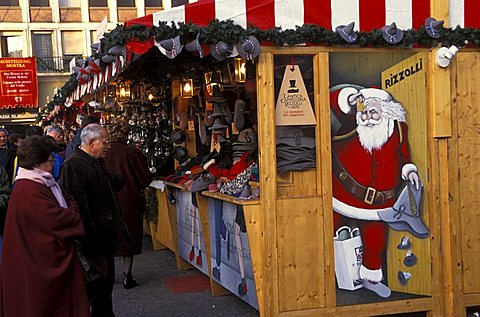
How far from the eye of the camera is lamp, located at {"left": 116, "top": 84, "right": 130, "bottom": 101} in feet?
34.8

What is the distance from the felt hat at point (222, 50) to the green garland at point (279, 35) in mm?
38

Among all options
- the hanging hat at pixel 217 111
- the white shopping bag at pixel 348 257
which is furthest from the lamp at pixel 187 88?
the white shopping bag at pixel 348 257

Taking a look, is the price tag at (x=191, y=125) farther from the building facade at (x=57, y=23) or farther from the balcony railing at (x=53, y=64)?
the building facade at (x=57, y=23)

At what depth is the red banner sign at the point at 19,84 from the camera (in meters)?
30.5

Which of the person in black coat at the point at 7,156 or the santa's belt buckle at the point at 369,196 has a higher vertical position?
the person in black coat at the point at 7,156

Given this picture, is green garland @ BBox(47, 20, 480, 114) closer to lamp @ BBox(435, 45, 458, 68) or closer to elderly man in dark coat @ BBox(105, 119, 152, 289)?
lamp @ BBox(435, 45, 458, 68)

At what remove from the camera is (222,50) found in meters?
5.26

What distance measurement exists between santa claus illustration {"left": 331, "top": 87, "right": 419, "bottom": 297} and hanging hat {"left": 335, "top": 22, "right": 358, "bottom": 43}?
0.42 m

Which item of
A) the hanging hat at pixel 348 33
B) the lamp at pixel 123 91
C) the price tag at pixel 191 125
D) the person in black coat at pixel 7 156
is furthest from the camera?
the lamp at pixel 123 91

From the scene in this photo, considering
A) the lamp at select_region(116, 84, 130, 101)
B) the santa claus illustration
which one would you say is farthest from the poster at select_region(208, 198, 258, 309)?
the lamp at select_region(116, 84, 130, 101)

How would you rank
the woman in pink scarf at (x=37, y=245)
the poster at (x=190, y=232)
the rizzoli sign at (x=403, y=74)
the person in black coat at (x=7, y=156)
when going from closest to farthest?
the woman in pink scarf at (x=37, y=245), the rizzoli sign at (x=403, y=74), the poster at (x=190, y=232), the person in black coat at (x=7, y=156)

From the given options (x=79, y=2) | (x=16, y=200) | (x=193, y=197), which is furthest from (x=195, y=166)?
(x=79, y=2)

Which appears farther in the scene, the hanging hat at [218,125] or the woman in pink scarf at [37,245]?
the hanging hat at [218,125]

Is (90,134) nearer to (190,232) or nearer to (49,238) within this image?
(49,238)
